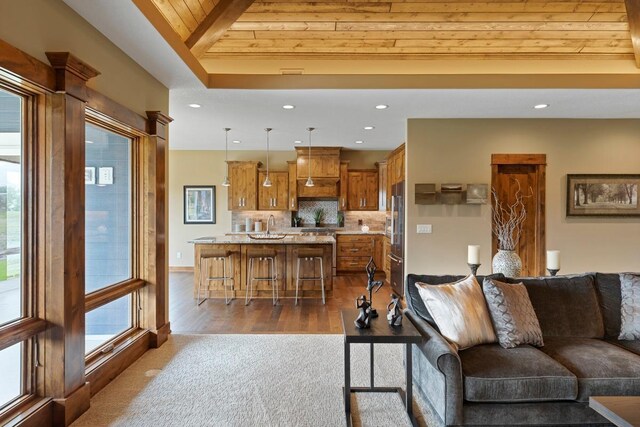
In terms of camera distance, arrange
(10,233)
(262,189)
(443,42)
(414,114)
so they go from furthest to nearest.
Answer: (262,189) → (414,114) → (443,42) → (10,233)

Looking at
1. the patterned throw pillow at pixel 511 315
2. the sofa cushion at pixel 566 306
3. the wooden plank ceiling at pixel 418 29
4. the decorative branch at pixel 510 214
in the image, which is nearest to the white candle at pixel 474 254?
the sofa cushion at pixel 566 306

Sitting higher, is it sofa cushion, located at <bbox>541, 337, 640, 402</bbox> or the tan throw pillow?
the tan throw pillow

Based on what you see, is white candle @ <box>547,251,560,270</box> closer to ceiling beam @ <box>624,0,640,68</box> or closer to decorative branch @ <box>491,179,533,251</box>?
decorative branch @ <box>491,179,533,251</box>

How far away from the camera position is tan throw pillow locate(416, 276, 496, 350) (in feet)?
7.43

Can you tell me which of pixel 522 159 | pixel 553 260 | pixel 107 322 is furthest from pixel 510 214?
pixel 107 322

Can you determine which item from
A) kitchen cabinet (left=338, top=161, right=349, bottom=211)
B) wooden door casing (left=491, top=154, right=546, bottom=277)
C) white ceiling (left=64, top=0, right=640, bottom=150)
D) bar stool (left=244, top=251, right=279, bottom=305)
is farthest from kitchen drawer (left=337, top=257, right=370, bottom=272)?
wooden door casing (left=491, top=154, right=546, bottom=277)

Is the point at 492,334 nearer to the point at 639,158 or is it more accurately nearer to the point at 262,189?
the point at 639,158

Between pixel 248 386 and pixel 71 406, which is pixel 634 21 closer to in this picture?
pixel 248 386

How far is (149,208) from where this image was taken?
3.43 m

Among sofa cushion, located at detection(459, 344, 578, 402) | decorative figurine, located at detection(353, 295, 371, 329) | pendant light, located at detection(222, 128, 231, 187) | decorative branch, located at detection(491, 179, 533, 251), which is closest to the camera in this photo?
sofa cushion, located at detection(459, 344, 578, 402)

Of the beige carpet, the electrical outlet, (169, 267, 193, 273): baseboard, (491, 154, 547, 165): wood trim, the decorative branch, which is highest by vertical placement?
(491, 154, 547, 165): wood trim

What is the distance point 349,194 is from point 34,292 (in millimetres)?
6223

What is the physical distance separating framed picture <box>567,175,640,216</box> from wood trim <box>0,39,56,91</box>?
18.8ft

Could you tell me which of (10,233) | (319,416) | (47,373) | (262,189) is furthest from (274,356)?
(262,189)
